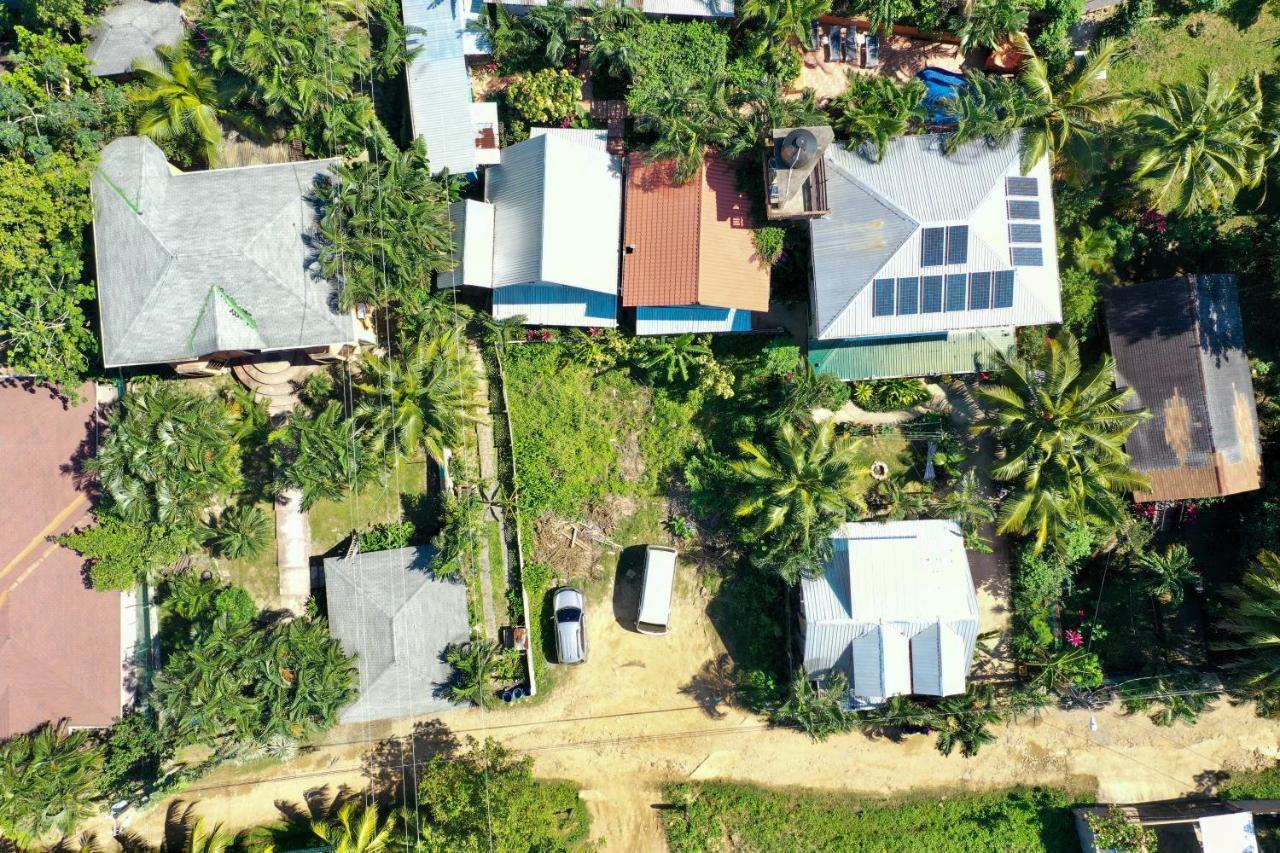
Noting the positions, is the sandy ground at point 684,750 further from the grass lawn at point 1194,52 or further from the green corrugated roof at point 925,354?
the grass lawn at point 1194,52

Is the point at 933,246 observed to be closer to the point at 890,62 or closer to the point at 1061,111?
the point at 1061,111

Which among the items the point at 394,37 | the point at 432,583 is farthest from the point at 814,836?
the point at 394,37

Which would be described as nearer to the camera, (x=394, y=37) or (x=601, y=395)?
(x=394, y=37)

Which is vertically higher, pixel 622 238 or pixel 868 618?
pixel 622 238

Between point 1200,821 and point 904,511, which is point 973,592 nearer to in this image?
point 904,511

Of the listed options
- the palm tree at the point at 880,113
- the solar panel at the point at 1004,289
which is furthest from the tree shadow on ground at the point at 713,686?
the palm tree at the point at 880,113

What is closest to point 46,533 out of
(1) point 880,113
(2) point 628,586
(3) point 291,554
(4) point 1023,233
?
(3) point 291,554

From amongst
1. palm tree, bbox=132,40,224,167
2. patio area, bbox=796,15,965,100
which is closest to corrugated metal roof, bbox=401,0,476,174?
palm tree, bbox=132,40,224,167
